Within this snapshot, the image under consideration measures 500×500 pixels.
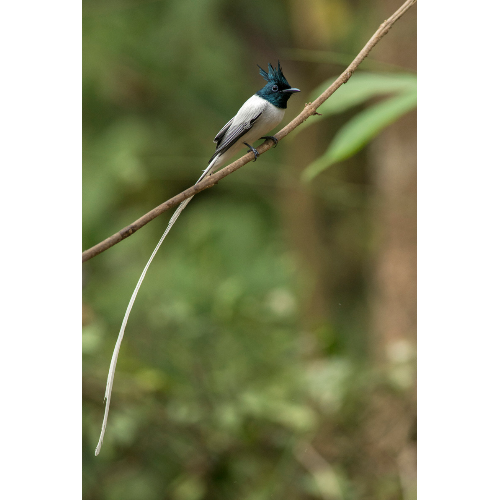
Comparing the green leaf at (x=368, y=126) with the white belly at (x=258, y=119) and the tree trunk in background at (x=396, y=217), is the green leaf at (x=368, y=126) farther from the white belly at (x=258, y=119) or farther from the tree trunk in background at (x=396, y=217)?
the tree trunk in background at (x=396, y=217)

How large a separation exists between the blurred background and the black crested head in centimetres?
18

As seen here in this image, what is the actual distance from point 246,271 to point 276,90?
2.61m

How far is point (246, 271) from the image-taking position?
3805mm

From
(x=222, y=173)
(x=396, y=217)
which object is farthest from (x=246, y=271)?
(x=222, y=173)

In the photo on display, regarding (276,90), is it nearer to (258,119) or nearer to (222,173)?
(258,119)

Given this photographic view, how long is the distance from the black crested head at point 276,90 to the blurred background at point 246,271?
0.60ft

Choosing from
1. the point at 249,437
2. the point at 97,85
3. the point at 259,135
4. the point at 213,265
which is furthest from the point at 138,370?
the point at 97,85

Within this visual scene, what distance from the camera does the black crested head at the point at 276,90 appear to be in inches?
48.9

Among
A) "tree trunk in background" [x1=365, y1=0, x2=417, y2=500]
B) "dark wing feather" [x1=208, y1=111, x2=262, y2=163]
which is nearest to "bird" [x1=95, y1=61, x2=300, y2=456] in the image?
"dark wing feather" [x1=208, y1=111, x2=262, y2=163]

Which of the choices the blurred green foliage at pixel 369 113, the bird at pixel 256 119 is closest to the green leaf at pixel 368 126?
the blurred green foliage at pixel 369 113

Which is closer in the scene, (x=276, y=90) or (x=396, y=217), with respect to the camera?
(x=276, y=90)

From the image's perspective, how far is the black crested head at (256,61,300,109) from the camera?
1241 mm
